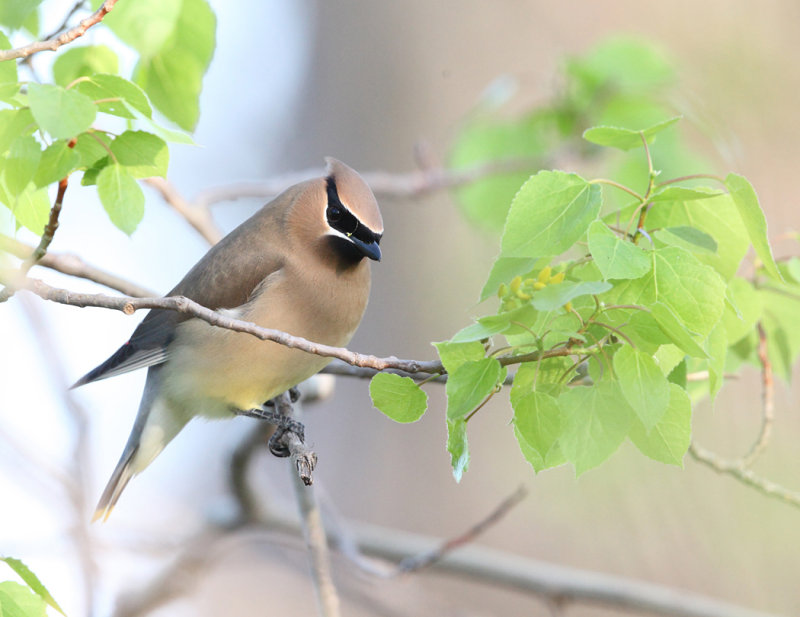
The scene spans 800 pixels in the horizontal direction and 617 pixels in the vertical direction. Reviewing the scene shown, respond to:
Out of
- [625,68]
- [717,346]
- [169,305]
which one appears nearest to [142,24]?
[169,305]

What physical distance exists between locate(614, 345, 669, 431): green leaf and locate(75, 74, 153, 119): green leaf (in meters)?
1.05

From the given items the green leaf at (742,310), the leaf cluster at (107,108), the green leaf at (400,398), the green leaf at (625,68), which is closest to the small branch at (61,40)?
the leaf cluster at (107,108)

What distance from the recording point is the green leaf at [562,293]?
1619 millimetres

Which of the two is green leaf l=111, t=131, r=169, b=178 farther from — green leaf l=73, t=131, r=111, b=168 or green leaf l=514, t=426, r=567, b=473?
green leaf l=514, t=426, r=567, b=473

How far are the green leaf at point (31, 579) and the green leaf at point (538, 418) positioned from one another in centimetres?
98

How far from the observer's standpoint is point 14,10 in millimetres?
1999

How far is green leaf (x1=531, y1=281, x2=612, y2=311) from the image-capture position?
5.31 feet

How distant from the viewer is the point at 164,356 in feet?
11.1

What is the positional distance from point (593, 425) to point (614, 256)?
1.07 feet

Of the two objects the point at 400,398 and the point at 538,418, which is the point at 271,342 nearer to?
the point at 400,398

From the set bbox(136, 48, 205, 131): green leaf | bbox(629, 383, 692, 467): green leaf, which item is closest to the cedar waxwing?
bbox(136, 48, 205, 131): green leaf

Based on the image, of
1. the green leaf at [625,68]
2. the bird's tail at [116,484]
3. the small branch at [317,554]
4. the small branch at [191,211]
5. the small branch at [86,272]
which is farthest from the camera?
the green leaf at [625,68]

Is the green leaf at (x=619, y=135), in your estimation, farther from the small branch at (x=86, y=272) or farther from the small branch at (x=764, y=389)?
the small branch at (x=86, y=272)

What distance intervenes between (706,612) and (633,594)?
0.28 metres
